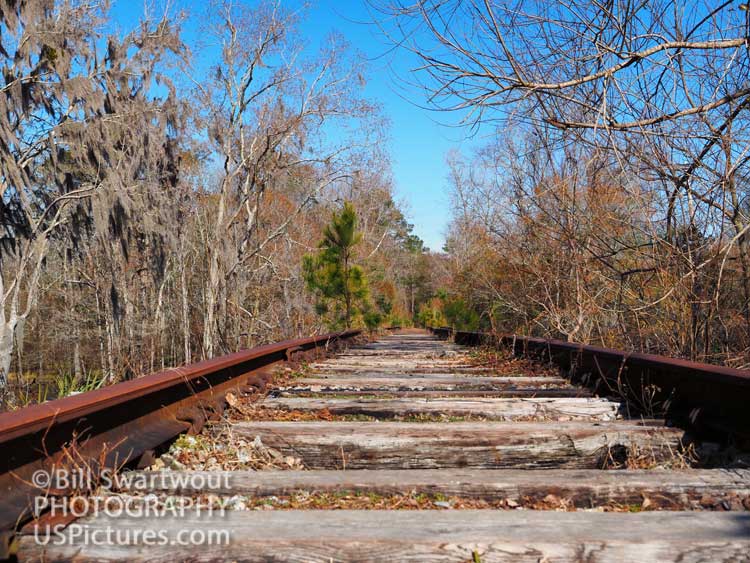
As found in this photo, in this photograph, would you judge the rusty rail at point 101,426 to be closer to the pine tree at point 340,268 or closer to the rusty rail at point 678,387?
the rusty rail at point 678,387

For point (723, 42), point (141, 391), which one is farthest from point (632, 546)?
point (723, 42)

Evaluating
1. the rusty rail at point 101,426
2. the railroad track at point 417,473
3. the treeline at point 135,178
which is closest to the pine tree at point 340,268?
the treeline at point 135,178

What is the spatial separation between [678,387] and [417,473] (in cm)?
163

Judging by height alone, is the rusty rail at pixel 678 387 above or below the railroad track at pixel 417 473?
above

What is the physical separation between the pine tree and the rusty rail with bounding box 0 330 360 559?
48.2 ft

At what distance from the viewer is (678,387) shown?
291cm

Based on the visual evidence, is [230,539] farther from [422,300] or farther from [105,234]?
[422,300]

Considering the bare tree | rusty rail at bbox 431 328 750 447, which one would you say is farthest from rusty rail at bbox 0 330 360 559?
the bare tree

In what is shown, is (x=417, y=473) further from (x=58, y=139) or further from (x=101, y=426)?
(x=58, y=139)

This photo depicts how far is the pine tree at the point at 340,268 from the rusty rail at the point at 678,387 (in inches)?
539

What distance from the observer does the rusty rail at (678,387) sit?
7.83 ft

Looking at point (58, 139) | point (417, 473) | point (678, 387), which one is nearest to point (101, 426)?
point (417, 473)

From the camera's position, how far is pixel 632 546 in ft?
4.66

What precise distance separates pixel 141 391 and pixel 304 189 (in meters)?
19.6
